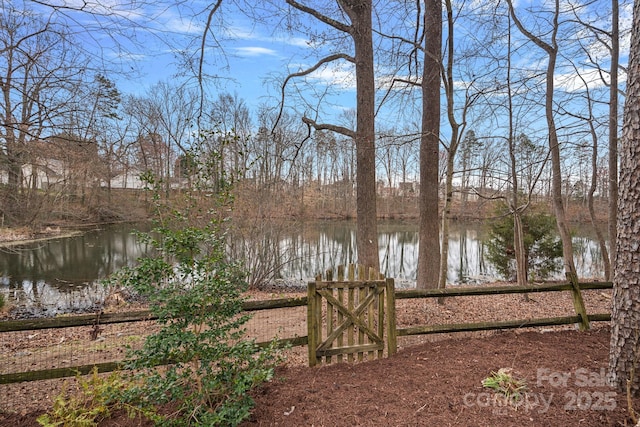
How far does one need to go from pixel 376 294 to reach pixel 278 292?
6742mm

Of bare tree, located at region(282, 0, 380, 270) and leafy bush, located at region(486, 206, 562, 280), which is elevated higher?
bare tree, located at region(282, 0, 380, 270)

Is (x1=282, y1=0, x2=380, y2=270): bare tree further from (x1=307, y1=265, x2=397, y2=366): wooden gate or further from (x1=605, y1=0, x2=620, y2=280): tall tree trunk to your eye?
(x1=605, y1=0, x2=620, y2=280): tall tree trunk

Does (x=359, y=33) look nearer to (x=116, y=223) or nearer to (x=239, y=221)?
(x=239, y=221)

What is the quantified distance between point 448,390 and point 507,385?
422 millimetres

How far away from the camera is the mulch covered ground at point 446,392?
2.19m

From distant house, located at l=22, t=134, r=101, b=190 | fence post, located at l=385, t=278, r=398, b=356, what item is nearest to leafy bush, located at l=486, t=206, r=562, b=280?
fence post, located at l=385, t=278, r=398, b=356

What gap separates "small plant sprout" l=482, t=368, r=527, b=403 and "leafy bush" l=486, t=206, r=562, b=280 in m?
8.69

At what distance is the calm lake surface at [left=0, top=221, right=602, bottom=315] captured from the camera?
971 centimetres

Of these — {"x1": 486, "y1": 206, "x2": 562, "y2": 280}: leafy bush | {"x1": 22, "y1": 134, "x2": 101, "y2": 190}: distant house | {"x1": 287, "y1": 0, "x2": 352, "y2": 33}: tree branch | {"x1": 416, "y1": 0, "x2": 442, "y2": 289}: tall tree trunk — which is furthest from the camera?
{"x1": 486, "y1": 206, "x2": 562, "y2": 280}: leafy bush

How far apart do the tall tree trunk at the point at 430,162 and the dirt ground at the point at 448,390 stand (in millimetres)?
2411

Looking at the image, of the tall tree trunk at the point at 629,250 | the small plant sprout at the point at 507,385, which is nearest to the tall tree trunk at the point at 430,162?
the tall tree trunk at the point at 629,250

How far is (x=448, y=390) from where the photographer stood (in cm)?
253

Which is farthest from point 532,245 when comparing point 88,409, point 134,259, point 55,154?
point 134,259

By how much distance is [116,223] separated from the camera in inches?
914
